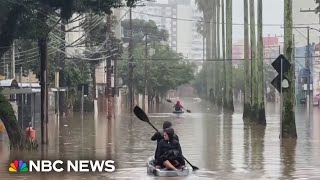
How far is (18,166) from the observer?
19.5m

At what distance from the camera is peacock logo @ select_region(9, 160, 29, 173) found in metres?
18.8

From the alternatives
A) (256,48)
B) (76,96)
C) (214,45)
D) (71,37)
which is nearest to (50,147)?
(256,48)

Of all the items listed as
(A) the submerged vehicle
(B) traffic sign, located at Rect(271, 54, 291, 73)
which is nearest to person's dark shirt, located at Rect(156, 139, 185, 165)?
(A) the submerged vehicle

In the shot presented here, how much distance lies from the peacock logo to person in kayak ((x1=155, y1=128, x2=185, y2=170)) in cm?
340

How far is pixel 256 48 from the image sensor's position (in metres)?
49.8

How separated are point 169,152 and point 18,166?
4306 mm

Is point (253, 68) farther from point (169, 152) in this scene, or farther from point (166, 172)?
point (166, 172)

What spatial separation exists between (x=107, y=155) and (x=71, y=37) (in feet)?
184

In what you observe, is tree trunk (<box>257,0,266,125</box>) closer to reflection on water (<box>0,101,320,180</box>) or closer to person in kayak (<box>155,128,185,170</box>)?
reflection on water (<box>0,101,320,180</box>)

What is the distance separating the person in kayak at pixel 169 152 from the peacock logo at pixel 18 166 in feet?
11.1

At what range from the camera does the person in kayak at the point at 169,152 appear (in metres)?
17.4

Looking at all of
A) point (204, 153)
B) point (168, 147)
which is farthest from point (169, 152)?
point (204, 153)

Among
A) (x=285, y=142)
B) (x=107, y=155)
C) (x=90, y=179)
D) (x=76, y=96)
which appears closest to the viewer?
(x=90, y=179)

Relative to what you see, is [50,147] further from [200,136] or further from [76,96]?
[76,96]
